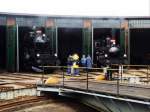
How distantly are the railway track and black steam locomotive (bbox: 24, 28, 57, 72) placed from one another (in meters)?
7.68

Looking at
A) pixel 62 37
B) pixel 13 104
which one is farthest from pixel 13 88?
pixel 62 37

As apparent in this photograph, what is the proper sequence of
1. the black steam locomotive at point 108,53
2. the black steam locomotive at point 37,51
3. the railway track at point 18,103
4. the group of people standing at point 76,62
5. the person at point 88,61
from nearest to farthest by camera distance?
the railway track at point 18,103, the group of people standing at point 76,62, the black steam locomotive at point 37,51, the person at point 88,61, the black steam locomotive at point 108,53

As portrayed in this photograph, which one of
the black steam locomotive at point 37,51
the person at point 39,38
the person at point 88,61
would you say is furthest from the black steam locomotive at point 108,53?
the person at point 39,38

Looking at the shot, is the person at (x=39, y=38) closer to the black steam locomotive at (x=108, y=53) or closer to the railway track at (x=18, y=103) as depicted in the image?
the black steam locomotive at (x=108, y=53)

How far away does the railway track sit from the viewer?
13.7m

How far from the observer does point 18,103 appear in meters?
14.5

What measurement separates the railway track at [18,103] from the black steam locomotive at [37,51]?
768 centimetres

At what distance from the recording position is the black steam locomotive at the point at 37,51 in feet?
75.8

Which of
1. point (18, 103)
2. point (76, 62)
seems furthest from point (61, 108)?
point (76, 62)

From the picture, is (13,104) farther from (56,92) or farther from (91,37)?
(91,37)

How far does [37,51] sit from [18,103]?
30.1 feet

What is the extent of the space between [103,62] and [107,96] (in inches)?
476

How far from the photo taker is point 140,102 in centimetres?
1108

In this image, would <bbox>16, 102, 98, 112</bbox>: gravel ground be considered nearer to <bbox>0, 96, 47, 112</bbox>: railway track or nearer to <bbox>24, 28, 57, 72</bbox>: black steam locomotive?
<bbox>0, 96, 47, 112</bbox>: railway track
